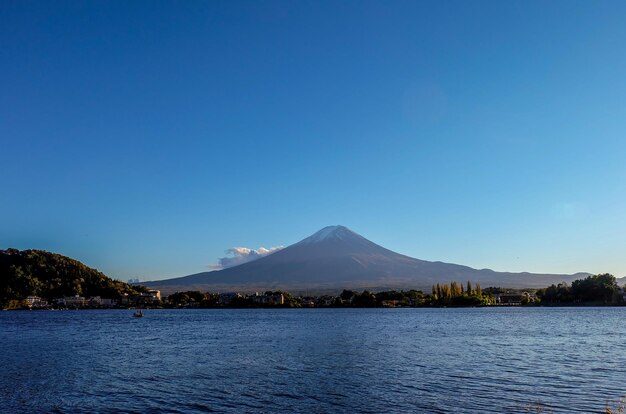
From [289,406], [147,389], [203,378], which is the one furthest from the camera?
[203,378]

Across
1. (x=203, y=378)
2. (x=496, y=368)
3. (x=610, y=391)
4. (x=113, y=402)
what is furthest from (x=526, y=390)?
(x=113, y=402)

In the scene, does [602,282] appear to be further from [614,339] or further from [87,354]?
[87,354]

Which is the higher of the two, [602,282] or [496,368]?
[602,282]

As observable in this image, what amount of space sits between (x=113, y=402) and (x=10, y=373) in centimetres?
1398

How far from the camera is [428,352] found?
4512 cm

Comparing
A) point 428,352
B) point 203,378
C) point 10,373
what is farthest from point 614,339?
point 10,373

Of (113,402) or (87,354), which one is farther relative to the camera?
(87,354)

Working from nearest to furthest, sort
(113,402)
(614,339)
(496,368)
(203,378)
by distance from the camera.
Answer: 1. (113,402)
2. (203,378)
3. (496,368)
4. (614,339)

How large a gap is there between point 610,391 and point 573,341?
29909mm

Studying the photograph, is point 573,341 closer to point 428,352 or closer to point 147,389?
point 428,352

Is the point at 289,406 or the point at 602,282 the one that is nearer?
the point at 289,406

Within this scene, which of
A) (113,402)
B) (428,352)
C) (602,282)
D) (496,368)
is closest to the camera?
(113,402)

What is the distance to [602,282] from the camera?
18150cm

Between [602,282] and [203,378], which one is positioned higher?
[602,282]
